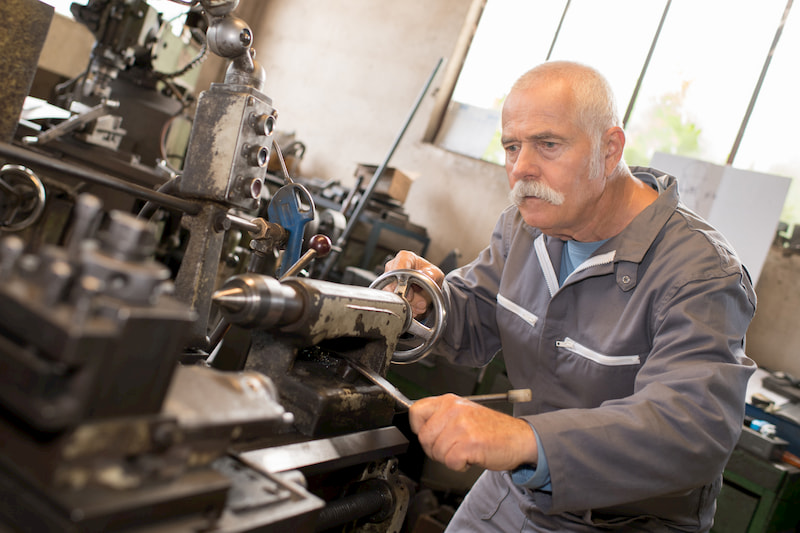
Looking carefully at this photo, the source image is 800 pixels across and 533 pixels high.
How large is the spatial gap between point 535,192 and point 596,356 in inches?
15.8

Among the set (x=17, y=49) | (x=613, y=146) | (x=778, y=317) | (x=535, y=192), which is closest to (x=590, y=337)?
(x=535, y=192)

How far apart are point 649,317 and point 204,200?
971 millimetres

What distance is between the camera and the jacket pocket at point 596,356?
1.20m

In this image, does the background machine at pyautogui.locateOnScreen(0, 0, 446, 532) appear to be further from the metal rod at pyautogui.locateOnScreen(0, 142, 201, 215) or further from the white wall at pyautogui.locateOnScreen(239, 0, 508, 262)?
the white wall at pyautogui.locateOnScreen(239, 0, 508, 262)

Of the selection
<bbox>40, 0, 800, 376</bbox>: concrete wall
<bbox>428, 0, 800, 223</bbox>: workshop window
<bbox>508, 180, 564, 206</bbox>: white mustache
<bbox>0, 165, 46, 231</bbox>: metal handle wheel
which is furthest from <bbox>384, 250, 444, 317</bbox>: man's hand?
<bbox>40, 0, 800, 376</bbox>: concrete wall

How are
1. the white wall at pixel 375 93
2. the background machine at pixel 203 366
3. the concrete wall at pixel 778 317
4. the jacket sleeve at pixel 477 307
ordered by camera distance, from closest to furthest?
the background machine at pixel 203 366 < the jacket sleeve at pixel 477 307 < the concrete wall at pixel 778 317 < the white wall at pixel 375 93

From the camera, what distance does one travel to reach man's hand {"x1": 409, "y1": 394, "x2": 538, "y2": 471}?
84 cm

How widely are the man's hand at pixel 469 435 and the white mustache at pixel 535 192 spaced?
Answer: 62 centimetres

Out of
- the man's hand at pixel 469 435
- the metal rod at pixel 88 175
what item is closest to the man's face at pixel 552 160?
the man's hand at pixel 469 435

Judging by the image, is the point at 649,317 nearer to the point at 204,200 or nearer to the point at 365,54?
the point at 204,200

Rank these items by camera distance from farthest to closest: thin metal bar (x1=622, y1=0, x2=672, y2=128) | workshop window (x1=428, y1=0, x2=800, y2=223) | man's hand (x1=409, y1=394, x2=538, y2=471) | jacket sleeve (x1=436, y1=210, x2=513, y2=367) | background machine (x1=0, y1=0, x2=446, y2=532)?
1. thin metal bar (x1=622, y1=0, x2=672, y2=128)
2. workshop window (x1=428, y1=0, x2=800, y2=223)
3. jacket sleeve (x1=436, y1=210, x2=513, y2=367)
4. man's hand (x1=409, y1=394, x2=538, y2=471)
5. background machine (x1=0, y1=0, x2=446, y2=532)

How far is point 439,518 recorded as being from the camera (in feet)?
7.08

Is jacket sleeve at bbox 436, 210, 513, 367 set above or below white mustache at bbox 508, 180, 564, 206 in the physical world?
below

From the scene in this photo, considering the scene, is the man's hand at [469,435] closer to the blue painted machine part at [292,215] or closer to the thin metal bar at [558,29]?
the blue painted machine part at [292,215]
